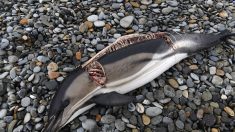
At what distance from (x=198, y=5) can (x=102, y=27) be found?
152cm

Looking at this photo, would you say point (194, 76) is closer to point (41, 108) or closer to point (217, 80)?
point (217, 80)

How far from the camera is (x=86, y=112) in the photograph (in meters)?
4.12

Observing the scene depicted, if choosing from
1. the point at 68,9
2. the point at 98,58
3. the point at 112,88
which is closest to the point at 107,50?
the point at 98,58

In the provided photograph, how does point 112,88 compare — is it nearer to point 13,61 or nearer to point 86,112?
point 86,112

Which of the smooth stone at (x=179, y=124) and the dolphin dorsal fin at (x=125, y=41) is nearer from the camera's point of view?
the smooth stone at (x=179, y=124)

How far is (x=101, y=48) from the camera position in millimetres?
4758

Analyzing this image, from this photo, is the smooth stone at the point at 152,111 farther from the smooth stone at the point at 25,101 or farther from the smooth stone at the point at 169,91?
the smooth stone at the point at 25,101

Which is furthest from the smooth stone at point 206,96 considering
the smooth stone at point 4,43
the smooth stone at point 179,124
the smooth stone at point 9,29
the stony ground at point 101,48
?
the smooth stone at point 9,29

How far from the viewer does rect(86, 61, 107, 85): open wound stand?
13.1 feet

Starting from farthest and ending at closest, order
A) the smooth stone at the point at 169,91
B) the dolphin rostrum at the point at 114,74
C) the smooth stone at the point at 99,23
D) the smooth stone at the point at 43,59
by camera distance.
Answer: the smooth stone at the point at 99,23 → the smooth stone at the point at 43,59 → the smooth stone at the point at 169,91 → the dolphin rostrum at the point at 114,74

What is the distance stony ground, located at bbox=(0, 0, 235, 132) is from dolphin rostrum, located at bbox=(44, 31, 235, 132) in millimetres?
176

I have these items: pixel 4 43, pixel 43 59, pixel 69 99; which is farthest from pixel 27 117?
pixel 4 43

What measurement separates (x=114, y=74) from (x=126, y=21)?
1.27m

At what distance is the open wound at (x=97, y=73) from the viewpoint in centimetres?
400
